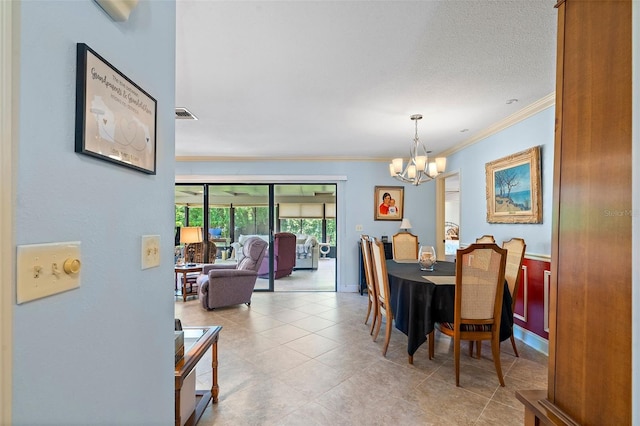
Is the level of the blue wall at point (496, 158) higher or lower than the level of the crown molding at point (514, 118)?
lower

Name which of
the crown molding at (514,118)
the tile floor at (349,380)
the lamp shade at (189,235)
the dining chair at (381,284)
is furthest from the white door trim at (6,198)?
the lamp shade at (189,235)

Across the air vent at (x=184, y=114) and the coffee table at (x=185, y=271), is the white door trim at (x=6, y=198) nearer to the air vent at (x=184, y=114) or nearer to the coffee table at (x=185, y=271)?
the air vent at (x=184, y=114)

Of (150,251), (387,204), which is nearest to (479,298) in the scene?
(150,251)

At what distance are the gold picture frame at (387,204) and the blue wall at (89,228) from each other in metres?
4.64

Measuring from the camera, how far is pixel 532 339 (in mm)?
3121

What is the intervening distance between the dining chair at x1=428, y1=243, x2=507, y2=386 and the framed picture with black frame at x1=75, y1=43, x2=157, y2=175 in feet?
6.82

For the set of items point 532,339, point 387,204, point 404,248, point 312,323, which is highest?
point 387,204

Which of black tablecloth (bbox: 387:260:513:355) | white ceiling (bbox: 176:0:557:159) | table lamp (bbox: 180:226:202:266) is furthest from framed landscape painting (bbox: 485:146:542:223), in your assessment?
table lamp (bbox: 180:226:202:266)

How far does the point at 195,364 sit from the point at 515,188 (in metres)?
3.36

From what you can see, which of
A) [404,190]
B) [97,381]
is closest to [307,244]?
[404,190]

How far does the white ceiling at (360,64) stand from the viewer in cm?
173

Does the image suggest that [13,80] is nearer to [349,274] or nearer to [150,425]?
[150,425]

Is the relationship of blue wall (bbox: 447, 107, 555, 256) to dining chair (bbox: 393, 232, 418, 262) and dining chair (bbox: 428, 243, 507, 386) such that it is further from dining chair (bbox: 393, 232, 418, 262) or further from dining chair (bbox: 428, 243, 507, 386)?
dining chair (bbox: 428, 243, 507, 386)

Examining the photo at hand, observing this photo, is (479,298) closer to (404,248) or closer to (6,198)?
(404,248)
